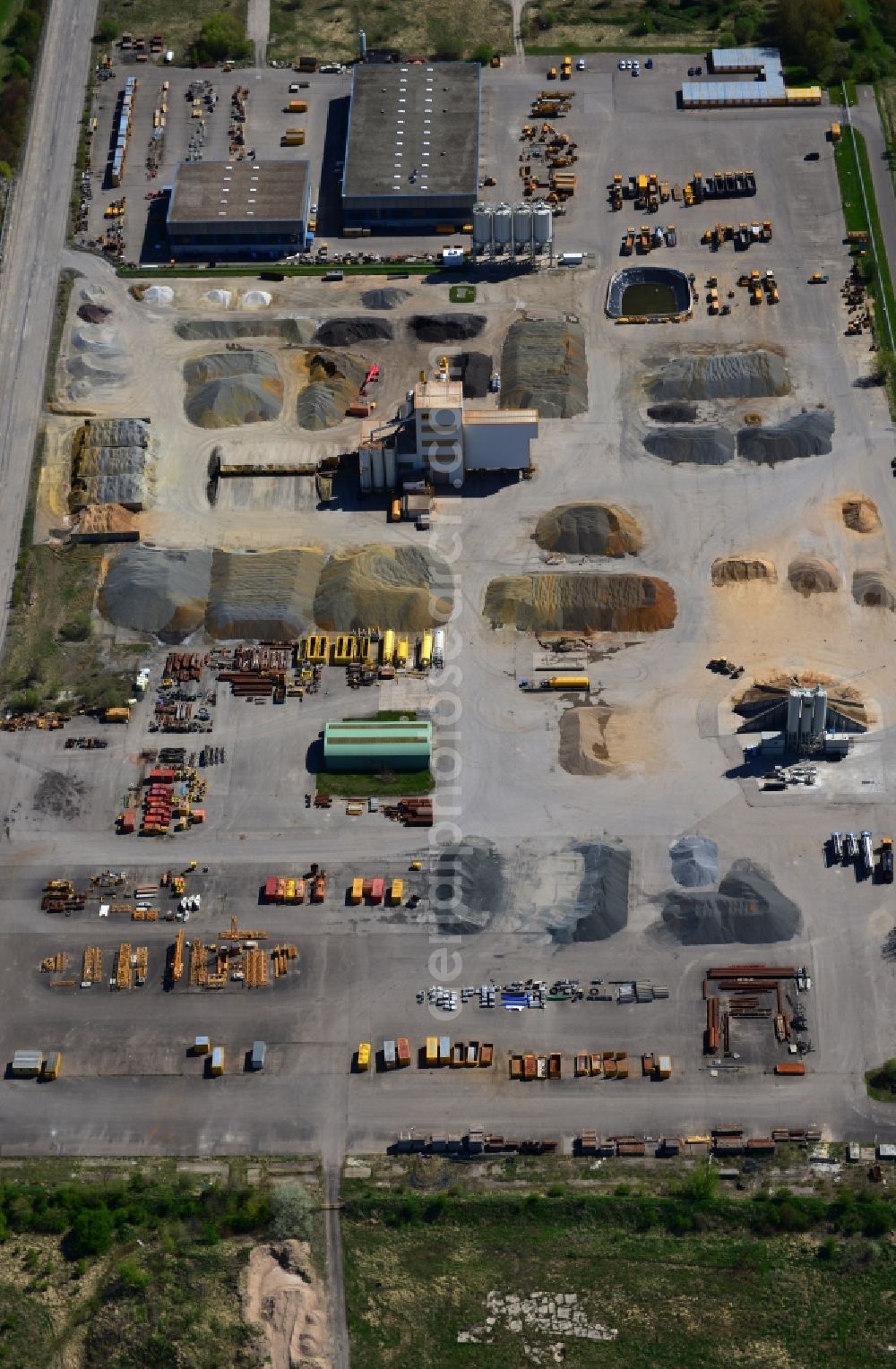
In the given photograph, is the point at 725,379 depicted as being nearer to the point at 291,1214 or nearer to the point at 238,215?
the point at 238,215

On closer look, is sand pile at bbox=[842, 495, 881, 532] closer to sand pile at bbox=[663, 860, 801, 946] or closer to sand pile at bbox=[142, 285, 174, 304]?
sand pile at bbox=[663, 860, 801, 946]

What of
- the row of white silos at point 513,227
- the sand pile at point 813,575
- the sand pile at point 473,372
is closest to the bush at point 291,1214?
the sand pile at point 813,575

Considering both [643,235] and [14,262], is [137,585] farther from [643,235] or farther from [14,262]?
[643,235]

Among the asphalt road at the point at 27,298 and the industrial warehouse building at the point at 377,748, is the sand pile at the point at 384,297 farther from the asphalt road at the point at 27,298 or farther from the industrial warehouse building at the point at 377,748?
the industrial warehouse building at the point at 377,748

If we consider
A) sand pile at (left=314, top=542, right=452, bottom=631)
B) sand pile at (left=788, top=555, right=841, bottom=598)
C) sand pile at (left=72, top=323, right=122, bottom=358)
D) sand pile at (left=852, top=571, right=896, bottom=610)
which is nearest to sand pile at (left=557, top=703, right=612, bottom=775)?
sand pile at (left=314, top=542, right=452, bottom=631)

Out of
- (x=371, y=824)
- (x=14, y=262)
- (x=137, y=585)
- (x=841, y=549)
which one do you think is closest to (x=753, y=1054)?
(x=371, y=824)

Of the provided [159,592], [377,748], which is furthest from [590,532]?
[159,592]

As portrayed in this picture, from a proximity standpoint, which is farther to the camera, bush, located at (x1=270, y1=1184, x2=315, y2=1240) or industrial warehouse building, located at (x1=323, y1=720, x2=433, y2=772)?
industrial warehouse building, located at (x1=323, y1=720, x2=433, y2=772)
